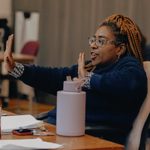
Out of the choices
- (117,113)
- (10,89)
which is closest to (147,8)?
(10,89)

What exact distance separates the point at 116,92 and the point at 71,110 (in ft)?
1.33

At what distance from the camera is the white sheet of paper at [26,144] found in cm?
176

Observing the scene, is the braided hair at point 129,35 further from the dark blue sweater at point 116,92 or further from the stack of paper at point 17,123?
the stack of paper at point 17,123

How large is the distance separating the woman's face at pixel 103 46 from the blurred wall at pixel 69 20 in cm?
370

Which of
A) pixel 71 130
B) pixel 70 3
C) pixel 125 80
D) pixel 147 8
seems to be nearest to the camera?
pixel 71 130

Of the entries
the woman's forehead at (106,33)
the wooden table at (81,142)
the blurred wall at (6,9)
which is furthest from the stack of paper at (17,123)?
the blurred wall at (6,9)

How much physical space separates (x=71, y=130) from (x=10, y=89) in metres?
6.86

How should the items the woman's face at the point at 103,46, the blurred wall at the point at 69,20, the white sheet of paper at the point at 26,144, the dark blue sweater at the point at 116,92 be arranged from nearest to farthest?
the white sheet of paper at the point at 26,144 < the dark blue sweater at the point at 116,92 < the woman's face at the point at 103,46 < the blurred wall at the point at 69,20

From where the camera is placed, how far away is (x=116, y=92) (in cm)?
243

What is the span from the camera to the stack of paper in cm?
217

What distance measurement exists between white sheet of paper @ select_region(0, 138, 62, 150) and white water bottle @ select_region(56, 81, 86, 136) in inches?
7.0

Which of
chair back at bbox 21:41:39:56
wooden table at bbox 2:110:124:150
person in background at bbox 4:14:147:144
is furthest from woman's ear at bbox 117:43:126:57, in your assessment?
chair back at bbox 21:41:39:56

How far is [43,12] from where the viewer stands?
8266mm

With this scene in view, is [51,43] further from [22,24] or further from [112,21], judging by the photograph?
[112,21]
